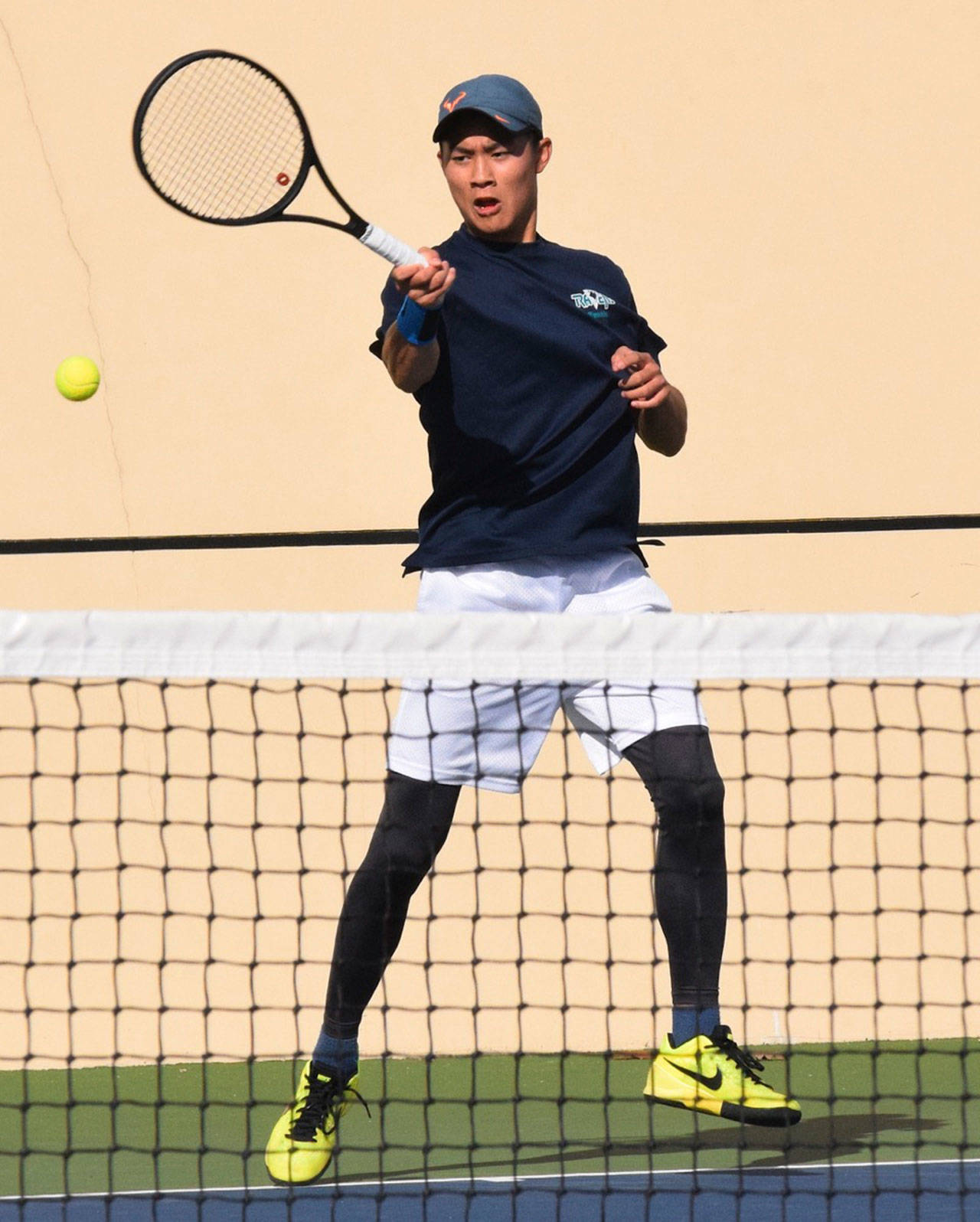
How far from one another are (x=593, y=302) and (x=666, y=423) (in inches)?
9.5

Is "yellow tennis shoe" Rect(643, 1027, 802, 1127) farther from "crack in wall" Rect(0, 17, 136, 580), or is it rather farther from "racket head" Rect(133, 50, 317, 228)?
"crack in wall" Rect(0, 17, 136, 580)

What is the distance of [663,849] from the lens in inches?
126

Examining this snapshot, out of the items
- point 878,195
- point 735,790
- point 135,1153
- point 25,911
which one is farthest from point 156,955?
point 878,195

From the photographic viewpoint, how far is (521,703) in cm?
324

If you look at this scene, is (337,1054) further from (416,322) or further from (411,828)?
Result: (416,322)

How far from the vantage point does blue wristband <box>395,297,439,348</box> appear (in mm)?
3125

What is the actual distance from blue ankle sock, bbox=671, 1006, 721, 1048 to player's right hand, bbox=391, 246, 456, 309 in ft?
3.97

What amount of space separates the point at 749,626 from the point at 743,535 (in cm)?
189

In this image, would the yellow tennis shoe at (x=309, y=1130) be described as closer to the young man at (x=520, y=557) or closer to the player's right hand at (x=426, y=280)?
the young man at (x=520, y=557)

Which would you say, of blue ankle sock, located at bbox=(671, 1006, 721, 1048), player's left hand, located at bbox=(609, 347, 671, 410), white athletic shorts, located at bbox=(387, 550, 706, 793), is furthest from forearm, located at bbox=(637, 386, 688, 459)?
blue ankle sock, located at bbox=(671, 1006, 721, 1048)

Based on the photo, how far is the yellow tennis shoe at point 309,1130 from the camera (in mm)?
3127

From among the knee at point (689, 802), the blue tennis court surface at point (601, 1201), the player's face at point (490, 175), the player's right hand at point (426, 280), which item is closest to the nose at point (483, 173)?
the player's face at point (490, 175)

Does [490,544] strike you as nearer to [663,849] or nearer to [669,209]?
[663,849]

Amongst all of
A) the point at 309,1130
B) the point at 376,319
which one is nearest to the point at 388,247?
the point at 309,1130
